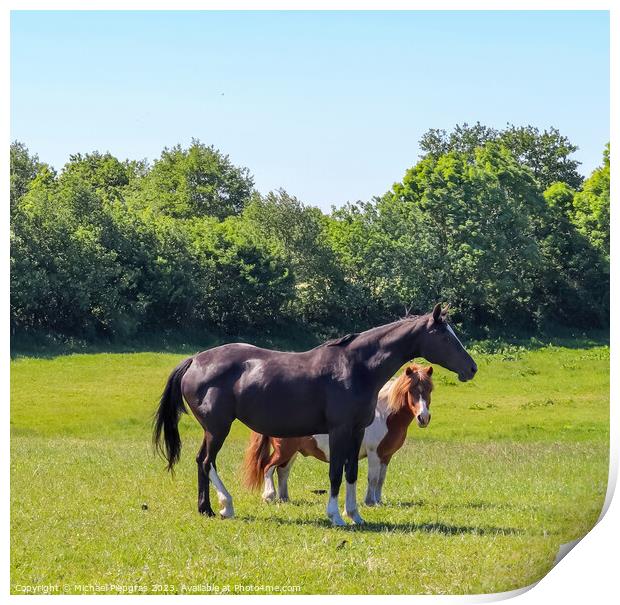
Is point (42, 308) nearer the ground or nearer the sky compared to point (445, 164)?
nearer the ground

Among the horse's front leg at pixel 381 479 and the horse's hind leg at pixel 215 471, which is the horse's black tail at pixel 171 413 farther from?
the horse's front leg at pixel 381 479

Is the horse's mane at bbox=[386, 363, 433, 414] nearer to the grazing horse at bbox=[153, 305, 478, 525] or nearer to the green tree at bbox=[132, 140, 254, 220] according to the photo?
the grazing horse at bbox=[153, 305, 478, 525]

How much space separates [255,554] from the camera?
29.5ft

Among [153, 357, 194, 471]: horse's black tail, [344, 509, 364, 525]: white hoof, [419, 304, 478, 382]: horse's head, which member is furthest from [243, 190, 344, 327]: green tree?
[344, 509, 364, 525]: white hoof

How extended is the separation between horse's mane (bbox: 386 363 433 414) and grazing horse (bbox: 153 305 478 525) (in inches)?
50.9

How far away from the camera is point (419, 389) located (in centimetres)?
1158

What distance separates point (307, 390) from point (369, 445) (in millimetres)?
1905

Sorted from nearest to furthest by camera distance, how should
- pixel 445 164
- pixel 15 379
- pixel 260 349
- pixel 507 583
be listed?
pixel 507 583
pixel 15 379
pixel 260 349
pixel 445 164

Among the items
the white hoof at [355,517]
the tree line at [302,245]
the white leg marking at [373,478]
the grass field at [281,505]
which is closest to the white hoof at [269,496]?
the grass field at [281,505]

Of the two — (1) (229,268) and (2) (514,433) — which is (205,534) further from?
(2) (514,433)

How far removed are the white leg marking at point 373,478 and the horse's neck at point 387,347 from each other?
164cm

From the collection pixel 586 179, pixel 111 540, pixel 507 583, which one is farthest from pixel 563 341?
pixel 111 540

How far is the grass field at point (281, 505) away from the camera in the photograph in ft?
28.4

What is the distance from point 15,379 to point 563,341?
4.37 meters
